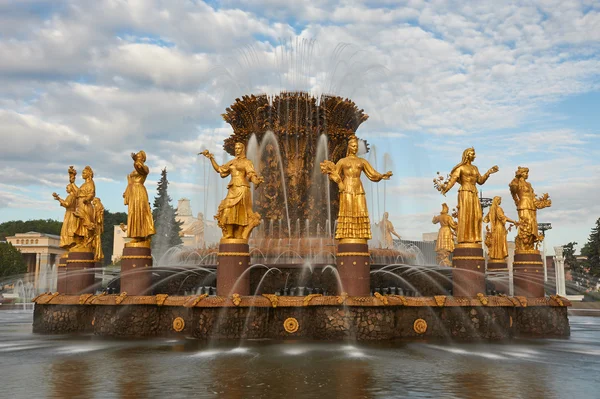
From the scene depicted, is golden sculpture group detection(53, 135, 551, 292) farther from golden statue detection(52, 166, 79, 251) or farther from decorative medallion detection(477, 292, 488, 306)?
decorative medallion detection(477, 292, 488, 306)

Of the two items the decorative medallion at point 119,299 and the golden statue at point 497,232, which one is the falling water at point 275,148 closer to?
the decorative medallion at point 119,299

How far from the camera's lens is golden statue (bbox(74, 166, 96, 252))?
1919cm

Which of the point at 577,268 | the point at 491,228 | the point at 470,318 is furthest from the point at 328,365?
A: the point at 577,268

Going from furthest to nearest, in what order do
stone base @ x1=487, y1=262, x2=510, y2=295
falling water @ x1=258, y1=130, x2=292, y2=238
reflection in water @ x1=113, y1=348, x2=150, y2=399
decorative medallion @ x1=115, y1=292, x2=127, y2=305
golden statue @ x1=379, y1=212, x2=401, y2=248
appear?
golden statue @ x1=379, y1=212, x2=401, y2=248 < falling water @ x1=258, y1=130, x2=292, y2=238 < stone base @ x1=487, y1=262, x2=510, y2=295 < decorative medallion @ x1=115, y1=292, x2=127, y2=305 < reflection in water @ x1=113, y1=348, x2=150, y2=399

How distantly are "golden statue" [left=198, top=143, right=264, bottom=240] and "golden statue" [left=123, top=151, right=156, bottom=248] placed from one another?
275 centimetres

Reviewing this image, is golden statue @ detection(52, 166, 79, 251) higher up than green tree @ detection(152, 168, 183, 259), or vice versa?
green tree @ detection(152, 168, 183, 259)

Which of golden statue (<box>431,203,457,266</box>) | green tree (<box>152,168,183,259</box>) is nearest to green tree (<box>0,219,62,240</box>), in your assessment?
green tree (<box>152,168,183,259</box>)

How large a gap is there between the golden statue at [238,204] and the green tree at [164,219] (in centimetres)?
5365

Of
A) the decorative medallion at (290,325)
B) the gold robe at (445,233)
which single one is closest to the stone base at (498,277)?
the gold robe at (445,233)

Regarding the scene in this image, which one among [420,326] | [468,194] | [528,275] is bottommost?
[420,326]

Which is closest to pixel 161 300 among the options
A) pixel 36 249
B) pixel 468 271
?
pixel 468 271

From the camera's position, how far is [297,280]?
16.2 m

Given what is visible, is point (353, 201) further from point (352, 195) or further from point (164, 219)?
point (164, 219)

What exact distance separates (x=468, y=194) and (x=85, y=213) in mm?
12610
